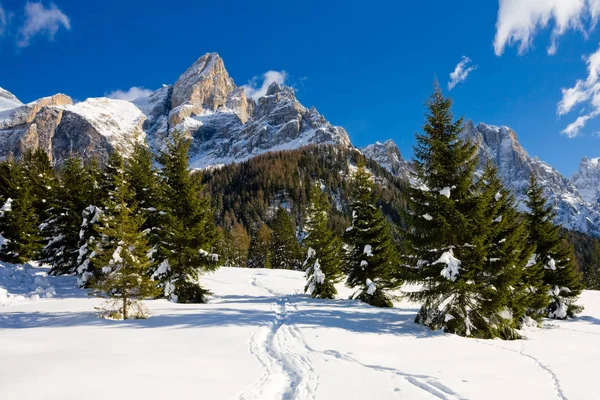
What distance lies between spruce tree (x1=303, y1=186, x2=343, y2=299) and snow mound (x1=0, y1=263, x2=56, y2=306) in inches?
714

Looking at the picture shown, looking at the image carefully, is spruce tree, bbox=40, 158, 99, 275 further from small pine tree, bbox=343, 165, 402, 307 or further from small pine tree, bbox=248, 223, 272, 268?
small pine tree, bbox=248, 223, 272, 268

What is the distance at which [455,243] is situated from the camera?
14266 millimetres

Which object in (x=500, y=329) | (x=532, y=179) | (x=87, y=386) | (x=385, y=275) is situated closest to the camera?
(x=87, y=386)

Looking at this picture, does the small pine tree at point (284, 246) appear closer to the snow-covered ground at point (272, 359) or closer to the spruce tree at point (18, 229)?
the spruce tree at point (18, 229)

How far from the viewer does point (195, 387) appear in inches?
242

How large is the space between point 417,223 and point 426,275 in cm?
233

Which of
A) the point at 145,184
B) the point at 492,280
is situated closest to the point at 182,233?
the point at 145,184

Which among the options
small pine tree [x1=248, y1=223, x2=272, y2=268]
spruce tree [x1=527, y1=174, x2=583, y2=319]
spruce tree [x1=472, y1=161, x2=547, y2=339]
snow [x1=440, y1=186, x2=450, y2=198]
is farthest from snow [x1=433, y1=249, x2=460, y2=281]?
small pine tree [x1=248, y1=223, x2=272, y2=268]

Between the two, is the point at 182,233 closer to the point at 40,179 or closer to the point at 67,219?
the point at 67,219

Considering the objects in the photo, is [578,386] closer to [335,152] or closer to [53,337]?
[53,337]

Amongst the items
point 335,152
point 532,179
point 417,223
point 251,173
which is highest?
point 335,152

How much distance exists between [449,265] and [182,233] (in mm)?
15293

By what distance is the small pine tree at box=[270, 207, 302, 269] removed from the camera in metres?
76.4

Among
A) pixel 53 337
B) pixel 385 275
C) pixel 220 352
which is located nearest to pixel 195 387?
pixel 220 352
